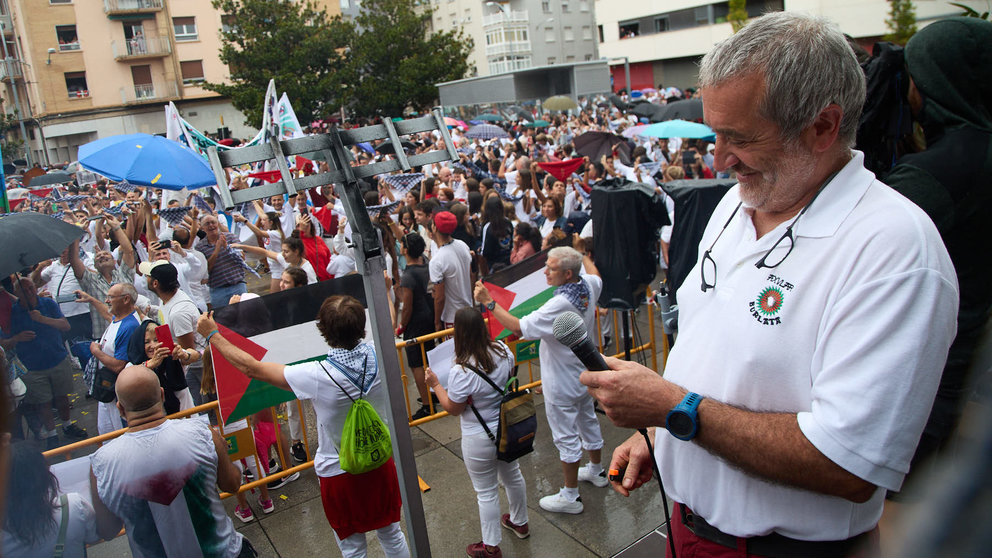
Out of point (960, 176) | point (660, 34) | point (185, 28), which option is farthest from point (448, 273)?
point (185, 28)

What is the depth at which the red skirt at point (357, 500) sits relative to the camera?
3.82 meters

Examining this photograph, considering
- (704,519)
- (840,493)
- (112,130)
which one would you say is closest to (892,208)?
(840,493)

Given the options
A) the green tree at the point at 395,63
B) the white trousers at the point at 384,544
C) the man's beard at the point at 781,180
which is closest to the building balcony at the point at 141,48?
the green tree at the point at 395,63

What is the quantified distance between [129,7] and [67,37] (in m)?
4.88

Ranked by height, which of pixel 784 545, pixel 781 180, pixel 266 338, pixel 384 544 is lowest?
pixel 384 544

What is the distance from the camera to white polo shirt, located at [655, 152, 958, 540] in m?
1.29

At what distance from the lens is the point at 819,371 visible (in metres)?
1.40

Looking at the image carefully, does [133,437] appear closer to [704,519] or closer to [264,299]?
[264,299]

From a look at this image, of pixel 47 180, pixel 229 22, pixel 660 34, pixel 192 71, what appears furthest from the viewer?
pixel 660 34

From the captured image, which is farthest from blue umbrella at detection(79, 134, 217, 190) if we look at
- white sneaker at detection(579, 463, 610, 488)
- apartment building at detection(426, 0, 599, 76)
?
apartment building at detection(426, 0, 599, 76)

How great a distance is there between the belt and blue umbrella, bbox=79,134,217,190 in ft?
23.8

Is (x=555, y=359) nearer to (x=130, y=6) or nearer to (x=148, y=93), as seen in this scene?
(x=148, y=93)

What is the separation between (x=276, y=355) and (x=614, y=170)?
8.80 metres

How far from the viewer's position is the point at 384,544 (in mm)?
4043
